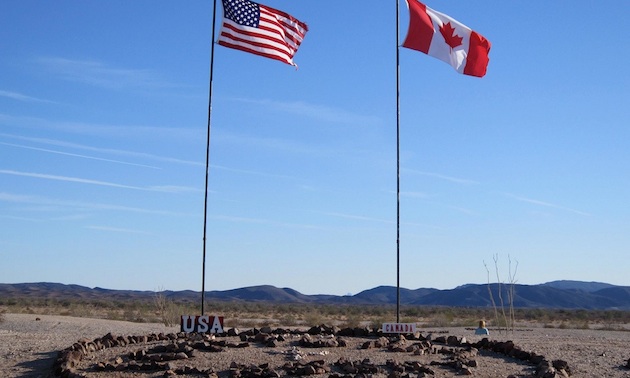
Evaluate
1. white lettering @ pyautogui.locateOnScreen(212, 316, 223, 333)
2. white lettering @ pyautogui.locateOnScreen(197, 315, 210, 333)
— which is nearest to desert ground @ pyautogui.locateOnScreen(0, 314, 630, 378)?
white lettering @ pyautogui.locateOnScreen(212, 316, 223, 333)

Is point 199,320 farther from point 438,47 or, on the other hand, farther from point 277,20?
point 438,47

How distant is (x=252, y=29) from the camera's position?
70.8ft

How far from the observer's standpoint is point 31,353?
62.2 ft

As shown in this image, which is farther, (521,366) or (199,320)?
(199,320)

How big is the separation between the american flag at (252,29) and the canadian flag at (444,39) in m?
3.24

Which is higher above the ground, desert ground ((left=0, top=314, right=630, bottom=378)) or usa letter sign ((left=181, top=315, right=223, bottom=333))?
usa letter sign ((left=181, top=315, right=223, bottom=333))

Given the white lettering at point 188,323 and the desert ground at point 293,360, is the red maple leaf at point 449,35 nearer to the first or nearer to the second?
the desert ground at point 293,360

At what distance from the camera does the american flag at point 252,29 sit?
21.6 meters

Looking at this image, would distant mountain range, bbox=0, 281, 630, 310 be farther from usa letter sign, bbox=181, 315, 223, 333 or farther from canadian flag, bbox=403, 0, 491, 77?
usa letter sign, bbox=181, 315, 223, 333

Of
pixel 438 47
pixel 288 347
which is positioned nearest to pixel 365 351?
pixel 288 347

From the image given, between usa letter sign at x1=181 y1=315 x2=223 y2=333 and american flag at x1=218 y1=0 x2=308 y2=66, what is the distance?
6441 mm

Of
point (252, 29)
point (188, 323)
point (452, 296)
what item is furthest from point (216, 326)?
point (452, 296)

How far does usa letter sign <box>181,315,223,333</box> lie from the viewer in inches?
766

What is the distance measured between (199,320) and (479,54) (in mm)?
9535
